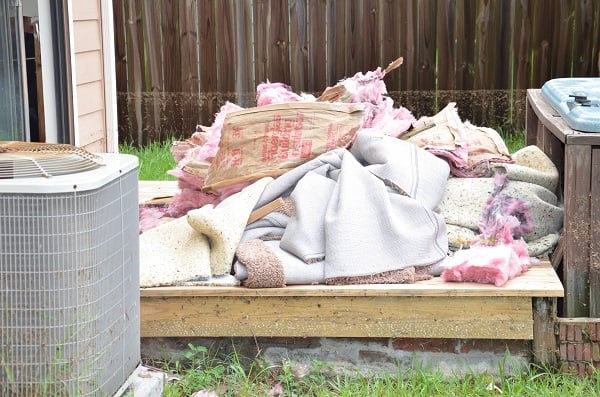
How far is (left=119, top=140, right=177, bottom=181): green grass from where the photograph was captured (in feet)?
21.2

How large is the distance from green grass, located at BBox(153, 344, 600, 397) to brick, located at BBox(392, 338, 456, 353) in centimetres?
8

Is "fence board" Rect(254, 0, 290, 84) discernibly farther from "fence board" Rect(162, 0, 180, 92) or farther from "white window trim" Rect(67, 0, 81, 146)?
"white window trim" Rect(67, 0, 81, 146)

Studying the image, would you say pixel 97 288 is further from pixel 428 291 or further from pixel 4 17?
pixel 4 17

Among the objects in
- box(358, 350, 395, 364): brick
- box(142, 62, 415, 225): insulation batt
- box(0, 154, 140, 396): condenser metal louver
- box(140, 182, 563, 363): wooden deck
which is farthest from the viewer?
box(142, 62, 415, 225): insulation batt

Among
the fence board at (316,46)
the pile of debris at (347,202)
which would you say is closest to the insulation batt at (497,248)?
the pile of debris at (347,202)

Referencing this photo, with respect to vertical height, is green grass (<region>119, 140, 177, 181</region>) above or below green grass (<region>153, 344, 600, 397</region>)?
above

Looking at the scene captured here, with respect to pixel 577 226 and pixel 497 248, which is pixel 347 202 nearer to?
pixel 497 248

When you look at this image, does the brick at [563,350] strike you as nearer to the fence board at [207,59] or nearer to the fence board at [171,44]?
the fence board at [207,59]

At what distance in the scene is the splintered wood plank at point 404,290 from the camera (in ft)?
11.3

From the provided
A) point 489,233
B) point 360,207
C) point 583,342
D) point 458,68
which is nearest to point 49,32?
point 360,207

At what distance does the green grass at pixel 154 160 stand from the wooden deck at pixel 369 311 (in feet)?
9.52

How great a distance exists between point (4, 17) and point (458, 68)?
432 centimetres

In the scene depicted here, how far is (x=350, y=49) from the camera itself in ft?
25.0

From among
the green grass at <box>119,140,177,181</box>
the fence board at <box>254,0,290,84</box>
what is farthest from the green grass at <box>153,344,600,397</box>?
the fence board at <box>254,0,290,84</box>
